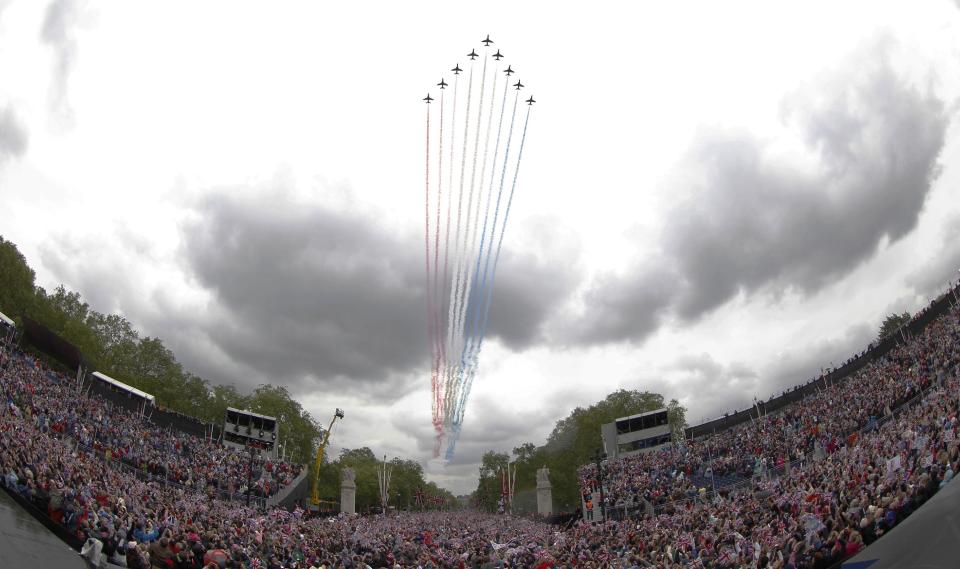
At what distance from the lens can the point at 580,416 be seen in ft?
358

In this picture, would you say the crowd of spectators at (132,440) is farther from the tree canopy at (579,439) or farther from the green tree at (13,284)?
the tree canopy at (579,439)

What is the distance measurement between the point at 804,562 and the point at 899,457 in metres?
5.78

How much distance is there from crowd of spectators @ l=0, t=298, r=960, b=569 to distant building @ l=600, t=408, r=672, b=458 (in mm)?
12970

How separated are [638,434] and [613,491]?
1670 centimetres

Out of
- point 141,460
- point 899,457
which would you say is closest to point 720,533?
point 899,457

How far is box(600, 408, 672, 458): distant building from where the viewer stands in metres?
60.1

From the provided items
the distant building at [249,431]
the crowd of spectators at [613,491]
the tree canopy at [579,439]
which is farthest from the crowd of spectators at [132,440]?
the tree canopy at [579,439]

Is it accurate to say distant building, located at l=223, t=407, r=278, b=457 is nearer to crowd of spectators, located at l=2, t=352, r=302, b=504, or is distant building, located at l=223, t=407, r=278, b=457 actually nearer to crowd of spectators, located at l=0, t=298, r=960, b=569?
crowd of spectators, located at l=2, t=352, r=302, b=504

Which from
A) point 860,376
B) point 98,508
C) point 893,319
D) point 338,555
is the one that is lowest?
point 338,555

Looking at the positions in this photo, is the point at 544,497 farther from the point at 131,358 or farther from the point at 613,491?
the point at 131,358

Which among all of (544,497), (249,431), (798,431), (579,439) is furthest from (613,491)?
(579,439)

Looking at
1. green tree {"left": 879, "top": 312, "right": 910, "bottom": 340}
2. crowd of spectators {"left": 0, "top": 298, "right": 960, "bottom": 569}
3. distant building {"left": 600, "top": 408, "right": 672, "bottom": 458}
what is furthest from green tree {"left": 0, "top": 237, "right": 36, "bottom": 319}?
green tree {"left": 879, "top": 312, "right": 910, "bottom": 340}

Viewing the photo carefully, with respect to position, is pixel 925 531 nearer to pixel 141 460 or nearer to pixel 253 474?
pixel 141 460

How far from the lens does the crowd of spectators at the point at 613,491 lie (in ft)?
53.1
